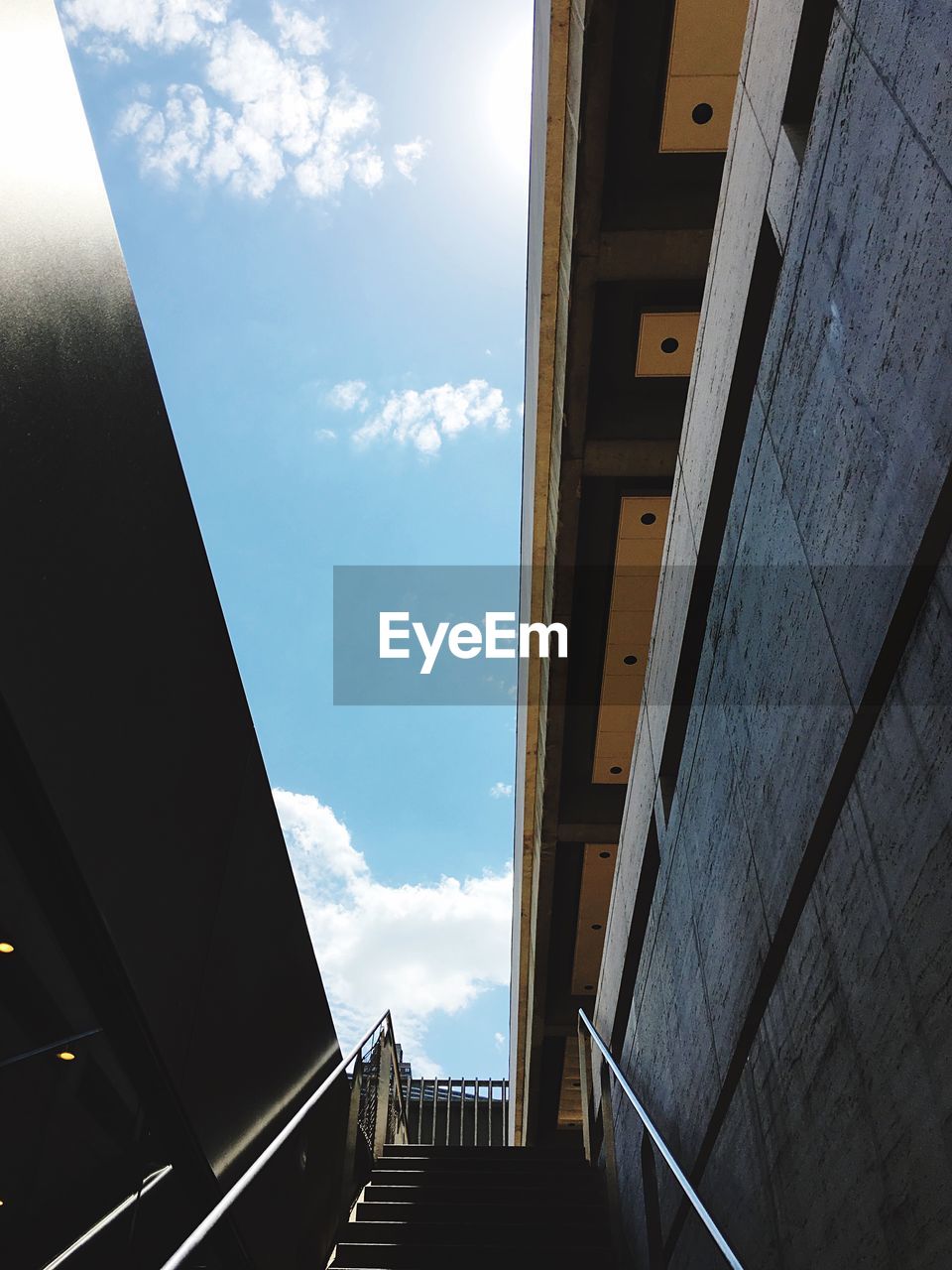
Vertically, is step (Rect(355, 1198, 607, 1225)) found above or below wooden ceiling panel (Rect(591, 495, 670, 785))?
below

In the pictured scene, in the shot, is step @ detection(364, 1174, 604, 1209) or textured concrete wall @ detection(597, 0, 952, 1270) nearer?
textured concrete wall @ detection(597, 0, 952, 1270)

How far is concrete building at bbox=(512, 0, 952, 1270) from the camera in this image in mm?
2082

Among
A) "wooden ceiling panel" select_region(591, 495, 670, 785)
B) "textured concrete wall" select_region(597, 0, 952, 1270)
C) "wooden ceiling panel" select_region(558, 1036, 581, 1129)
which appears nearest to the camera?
"textured concrete wall" select_region(597, 0, 952, 1270)

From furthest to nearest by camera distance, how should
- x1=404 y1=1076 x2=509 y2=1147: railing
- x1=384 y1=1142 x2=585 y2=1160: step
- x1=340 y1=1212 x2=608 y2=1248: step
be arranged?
1. x1=404 y1=1076 x2=509 y2=1147: railing
2. x1=384 y1=1142 x2=585 y2=1160: step
3. x1=340 y1=1212 x2=608 y2=1248: step

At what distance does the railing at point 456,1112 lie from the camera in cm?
2214

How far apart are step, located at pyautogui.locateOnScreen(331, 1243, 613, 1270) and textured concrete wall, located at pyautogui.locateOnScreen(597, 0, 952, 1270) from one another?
33.4 inches

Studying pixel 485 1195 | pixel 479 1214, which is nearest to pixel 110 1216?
pixel 479 1214

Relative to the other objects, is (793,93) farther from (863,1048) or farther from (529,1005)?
(529,1005)

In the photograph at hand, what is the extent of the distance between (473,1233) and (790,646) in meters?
4.14

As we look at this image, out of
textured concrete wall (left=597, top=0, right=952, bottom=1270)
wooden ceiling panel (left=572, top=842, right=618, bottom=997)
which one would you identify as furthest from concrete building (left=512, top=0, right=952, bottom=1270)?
wooden ceiling panel (left=572, top=842, right=618, bottom=997)

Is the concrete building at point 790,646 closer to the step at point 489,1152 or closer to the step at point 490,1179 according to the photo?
the step at point 490,1179

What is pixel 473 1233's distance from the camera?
5.01 meters

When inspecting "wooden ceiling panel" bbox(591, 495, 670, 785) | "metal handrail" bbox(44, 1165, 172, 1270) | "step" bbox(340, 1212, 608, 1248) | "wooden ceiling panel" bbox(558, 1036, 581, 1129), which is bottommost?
"metal handrail" bbox(44, 1165, 172, 1270)

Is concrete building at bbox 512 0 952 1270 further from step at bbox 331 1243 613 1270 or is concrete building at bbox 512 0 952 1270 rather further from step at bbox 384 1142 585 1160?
step at bbox 384 1142 585 1160
